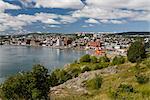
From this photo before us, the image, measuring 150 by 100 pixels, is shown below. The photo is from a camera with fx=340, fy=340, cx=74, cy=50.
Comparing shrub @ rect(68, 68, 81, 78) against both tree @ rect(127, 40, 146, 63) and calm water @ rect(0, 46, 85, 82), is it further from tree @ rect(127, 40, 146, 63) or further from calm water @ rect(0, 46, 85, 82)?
calm water @ rect(0, 46, 85, 82)

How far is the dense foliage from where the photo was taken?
2119 cm

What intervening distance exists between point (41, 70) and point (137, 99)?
14192 millimetres

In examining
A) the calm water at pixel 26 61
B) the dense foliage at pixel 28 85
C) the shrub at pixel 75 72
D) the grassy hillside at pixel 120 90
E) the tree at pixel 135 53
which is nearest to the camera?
the grassy hillside at pixel 120 90

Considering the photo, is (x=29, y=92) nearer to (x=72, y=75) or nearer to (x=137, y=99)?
(x=137, y=99)

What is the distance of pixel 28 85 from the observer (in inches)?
848

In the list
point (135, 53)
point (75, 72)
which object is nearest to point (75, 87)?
point (135, 53)

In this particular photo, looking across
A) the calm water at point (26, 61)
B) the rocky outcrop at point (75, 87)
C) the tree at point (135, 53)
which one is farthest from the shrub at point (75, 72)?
the calm water at point (26, 61)

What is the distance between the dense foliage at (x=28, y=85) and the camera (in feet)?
69.5

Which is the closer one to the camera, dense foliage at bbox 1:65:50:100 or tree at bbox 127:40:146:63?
dense foliage at bbox 1:65:50:100

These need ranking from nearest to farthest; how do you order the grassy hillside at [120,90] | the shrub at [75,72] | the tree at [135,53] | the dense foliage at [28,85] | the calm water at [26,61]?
the grassy hillside at [120,90] < the dense foliage at [28,85] < the tree at [135,53] < the shrub at [75,72] < the calm water at [26,61]

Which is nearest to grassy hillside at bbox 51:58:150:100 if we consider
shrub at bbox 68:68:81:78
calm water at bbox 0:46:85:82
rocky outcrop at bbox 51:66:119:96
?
rocky outcrop at bbox 51:66:119:96

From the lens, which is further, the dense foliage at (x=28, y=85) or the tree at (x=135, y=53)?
the tree at (x=135, y=53)

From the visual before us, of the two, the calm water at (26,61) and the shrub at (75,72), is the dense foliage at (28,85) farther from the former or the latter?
the calm water at (26,61)

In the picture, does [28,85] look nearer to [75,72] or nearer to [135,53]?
[135,53]
